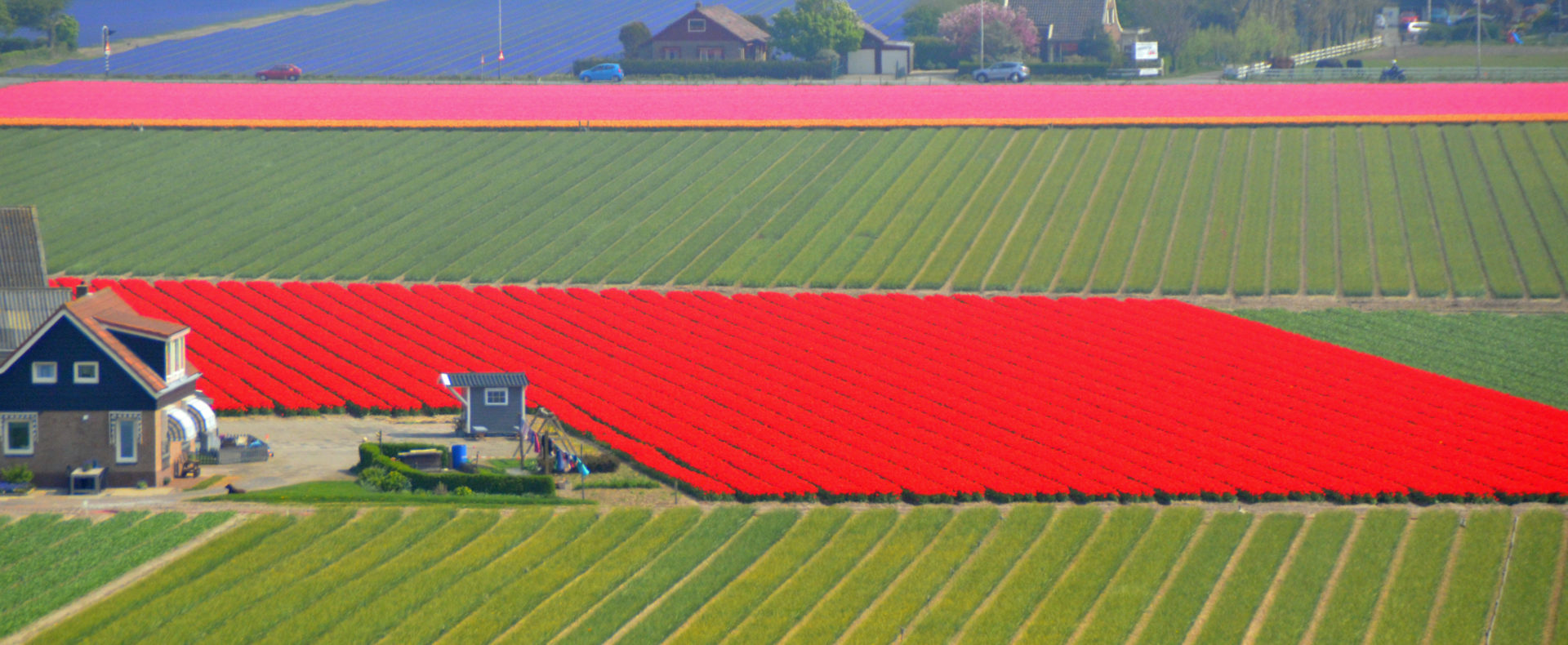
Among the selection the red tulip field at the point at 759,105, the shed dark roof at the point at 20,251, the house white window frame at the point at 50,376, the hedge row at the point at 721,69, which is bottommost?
the house white window frame at the point at 50,376

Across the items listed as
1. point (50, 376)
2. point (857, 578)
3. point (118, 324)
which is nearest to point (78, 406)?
point (50, 376)

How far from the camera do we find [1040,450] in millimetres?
49125

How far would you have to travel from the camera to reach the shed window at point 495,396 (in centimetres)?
5284

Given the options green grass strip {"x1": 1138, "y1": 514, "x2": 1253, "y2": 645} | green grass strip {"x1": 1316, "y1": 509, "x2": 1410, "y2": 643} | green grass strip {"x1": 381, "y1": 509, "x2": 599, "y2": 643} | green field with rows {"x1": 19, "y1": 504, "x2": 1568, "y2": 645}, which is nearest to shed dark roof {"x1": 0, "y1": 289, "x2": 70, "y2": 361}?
green field with rows {"x1": 19, "y1": 504, "x2": 1568, "y2": 645}

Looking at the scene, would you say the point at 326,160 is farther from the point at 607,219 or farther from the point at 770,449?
the point at 770,449

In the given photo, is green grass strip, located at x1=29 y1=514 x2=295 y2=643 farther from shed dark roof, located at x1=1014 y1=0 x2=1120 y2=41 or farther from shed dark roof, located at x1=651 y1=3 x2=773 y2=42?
shed dark roof, located at x1=1014 y1=0 x2=1120 y2=41

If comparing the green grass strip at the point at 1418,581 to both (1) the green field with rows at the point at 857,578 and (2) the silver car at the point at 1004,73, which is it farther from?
(2) the silver car at the point at 1004,73

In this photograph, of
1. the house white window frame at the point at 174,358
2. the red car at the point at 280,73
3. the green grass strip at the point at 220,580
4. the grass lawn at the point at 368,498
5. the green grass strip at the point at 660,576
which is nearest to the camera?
the green grass strip at the point at 220,580

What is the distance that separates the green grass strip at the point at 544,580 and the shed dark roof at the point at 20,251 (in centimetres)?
2508

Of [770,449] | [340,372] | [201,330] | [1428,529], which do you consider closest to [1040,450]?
[770,449]

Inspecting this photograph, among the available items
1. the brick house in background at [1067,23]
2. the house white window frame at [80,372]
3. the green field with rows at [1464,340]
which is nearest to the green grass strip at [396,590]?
the house white window frame at [80,372]

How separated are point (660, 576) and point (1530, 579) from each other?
2174 centimetres

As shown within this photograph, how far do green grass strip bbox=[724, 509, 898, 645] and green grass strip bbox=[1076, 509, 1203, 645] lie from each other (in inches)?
257

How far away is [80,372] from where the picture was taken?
45750 millimetres
